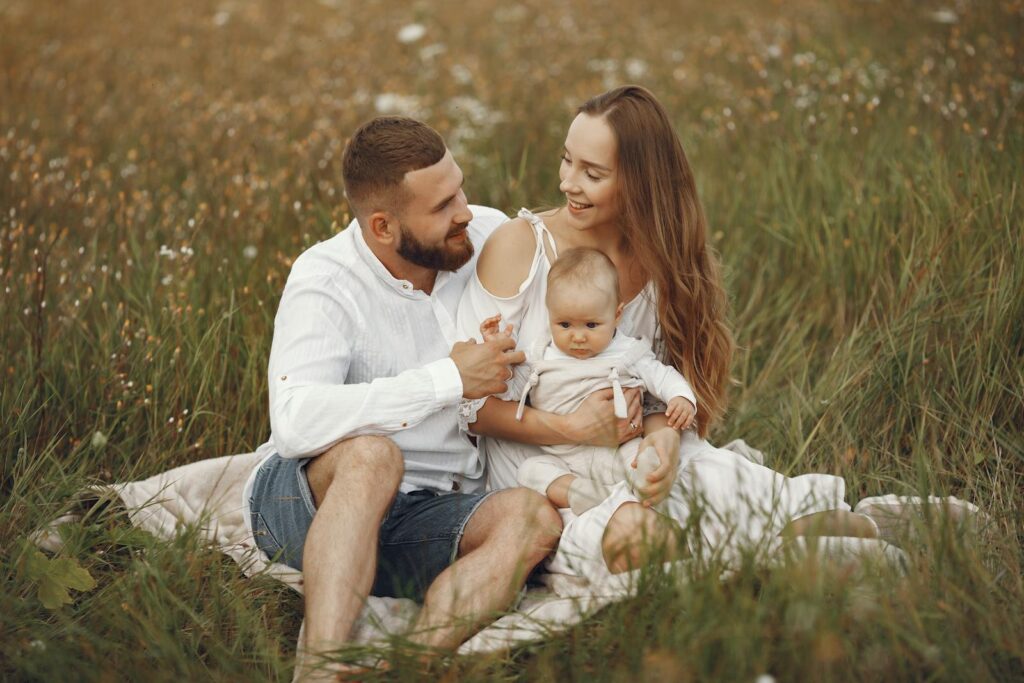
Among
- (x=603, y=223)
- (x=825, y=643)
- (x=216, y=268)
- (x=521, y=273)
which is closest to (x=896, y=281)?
(x=603, y=223)

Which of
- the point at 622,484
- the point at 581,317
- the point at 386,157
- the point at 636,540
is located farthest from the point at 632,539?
A: the point at 386,157

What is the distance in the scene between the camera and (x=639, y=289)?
3.61 m

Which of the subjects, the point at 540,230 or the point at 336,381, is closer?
the point at 336,381

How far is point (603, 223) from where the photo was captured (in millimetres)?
3576

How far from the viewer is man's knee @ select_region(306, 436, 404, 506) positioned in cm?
302

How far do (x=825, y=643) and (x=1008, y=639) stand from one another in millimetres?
647

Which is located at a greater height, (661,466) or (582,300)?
(582,300)

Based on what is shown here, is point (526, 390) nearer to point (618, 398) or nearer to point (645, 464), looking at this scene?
point (618, 398)

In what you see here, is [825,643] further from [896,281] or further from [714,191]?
[714,191]

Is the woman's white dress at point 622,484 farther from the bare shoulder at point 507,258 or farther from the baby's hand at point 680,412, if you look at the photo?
the baby's hand at point 680,412

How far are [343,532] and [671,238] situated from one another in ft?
5.02

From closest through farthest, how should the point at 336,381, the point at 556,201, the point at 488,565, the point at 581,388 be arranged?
the point at 488,565
the point at 336,381
the point at 581,388
the point at 556,201

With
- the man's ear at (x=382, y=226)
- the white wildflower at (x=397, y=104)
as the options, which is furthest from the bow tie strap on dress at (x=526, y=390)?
the white wildflower at (x=397, y=104)

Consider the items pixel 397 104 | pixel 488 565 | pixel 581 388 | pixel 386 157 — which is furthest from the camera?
pixel 397 104
